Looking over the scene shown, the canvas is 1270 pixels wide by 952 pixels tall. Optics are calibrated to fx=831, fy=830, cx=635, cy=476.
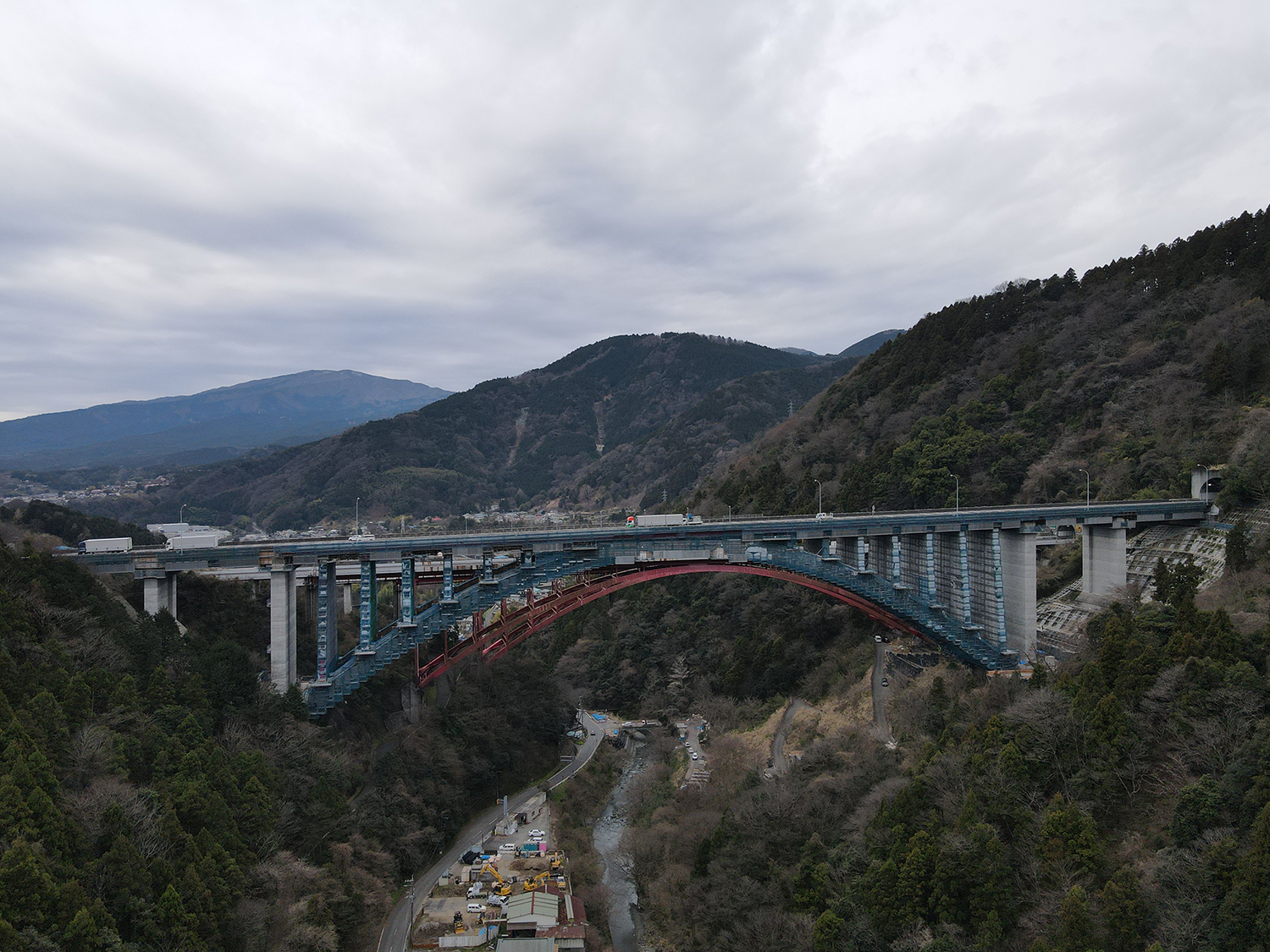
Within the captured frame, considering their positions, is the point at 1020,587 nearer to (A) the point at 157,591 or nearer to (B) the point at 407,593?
(B) the point at 407,593

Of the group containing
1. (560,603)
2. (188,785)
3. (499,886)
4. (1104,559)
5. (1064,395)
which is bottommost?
(499,886)

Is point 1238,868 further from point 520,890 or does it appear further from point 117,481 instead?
point 117,481

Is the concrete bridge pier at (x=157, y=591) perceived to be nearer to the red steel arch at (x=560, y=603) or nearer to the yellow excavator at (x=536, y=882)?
the red steel arch at (x=560, y=603)

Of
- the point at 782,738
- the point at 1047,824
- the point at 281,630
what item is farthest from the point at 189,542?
the point at 1047,824

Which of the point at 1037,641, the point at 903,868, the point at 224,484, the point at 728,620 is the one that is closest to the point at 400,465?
the point at 224,484

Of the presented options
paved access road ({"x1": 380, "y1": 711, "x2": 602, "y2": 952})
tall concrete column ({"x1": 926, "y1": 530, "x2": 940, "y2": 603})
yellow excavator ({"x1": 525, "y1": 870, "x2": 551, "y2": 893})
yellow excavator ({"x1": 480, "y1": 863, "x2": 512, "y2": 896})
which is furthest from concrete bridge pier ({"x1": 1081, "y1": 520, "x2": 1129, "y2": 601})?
yellow excavator ({"x1": 480, "y1": 863, "x2": 512, "y2": 896})

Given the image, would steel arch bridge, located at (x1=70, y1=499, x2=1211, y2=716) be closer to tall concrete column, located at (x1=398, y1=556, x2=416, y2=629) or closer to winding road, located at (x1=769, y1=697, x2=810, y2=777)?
tall concrete column, located at (x1=398, y1=556, x2=416, y2=629)
